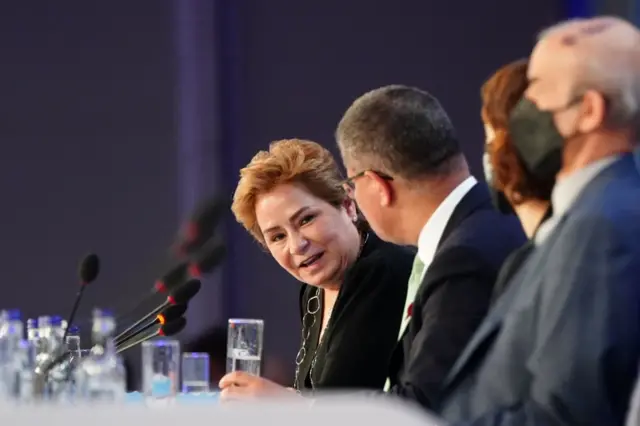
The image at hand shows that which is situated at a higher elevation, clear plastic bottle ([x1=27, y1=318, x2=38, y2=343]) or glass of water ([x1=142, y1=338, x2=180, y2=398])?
clear plastic bottle ([x1=27, y1=318, x2=38, y2=343])

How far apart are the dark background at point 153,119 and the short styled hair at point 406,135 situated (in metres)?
0.31

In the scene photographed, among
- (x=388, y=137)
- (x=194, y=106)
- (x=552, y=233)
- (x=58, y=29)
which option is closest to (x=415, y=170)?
(x=388, y=137)

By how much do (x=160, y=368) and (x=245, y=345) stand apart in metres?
0.22

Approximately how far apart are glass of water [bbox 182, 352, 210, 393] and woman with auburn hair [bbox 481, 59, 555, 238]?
86 centimetres

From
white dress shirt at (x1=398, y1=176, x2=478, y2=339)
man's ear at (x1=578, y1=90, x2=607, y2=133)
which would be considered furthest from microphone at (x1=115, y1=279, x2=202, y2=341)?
man's ear at (x1=578, y1=90, x2=607, y2=133)

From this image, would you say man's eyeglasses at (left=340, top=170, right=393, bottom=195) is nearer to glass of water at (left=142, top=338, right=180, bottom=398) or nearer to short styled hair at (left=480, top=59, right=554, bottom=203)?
short styled hair at (left=480, top=59, right=554, bottom=203)

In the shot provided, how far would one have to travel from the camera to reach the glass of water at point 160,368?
2.48m

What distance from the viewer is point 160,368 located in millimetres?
2549

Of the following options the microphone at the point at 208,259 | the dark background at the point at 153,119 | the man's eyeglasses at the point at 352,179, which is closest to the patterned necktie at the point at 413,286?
the man's eyeglasses at the point at 352,179

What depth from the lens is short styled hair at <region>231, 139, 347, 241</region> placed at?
2.67 metres

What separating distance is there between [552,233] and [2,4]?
169 cm

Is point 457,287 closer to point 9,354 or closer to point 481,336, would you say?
point 481,336

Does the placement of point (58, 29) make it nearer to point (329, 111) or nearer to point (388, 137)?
point (329, 111)

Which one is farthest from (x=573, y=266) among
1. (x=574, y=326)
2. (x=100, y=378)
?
(x=100, y=378)
